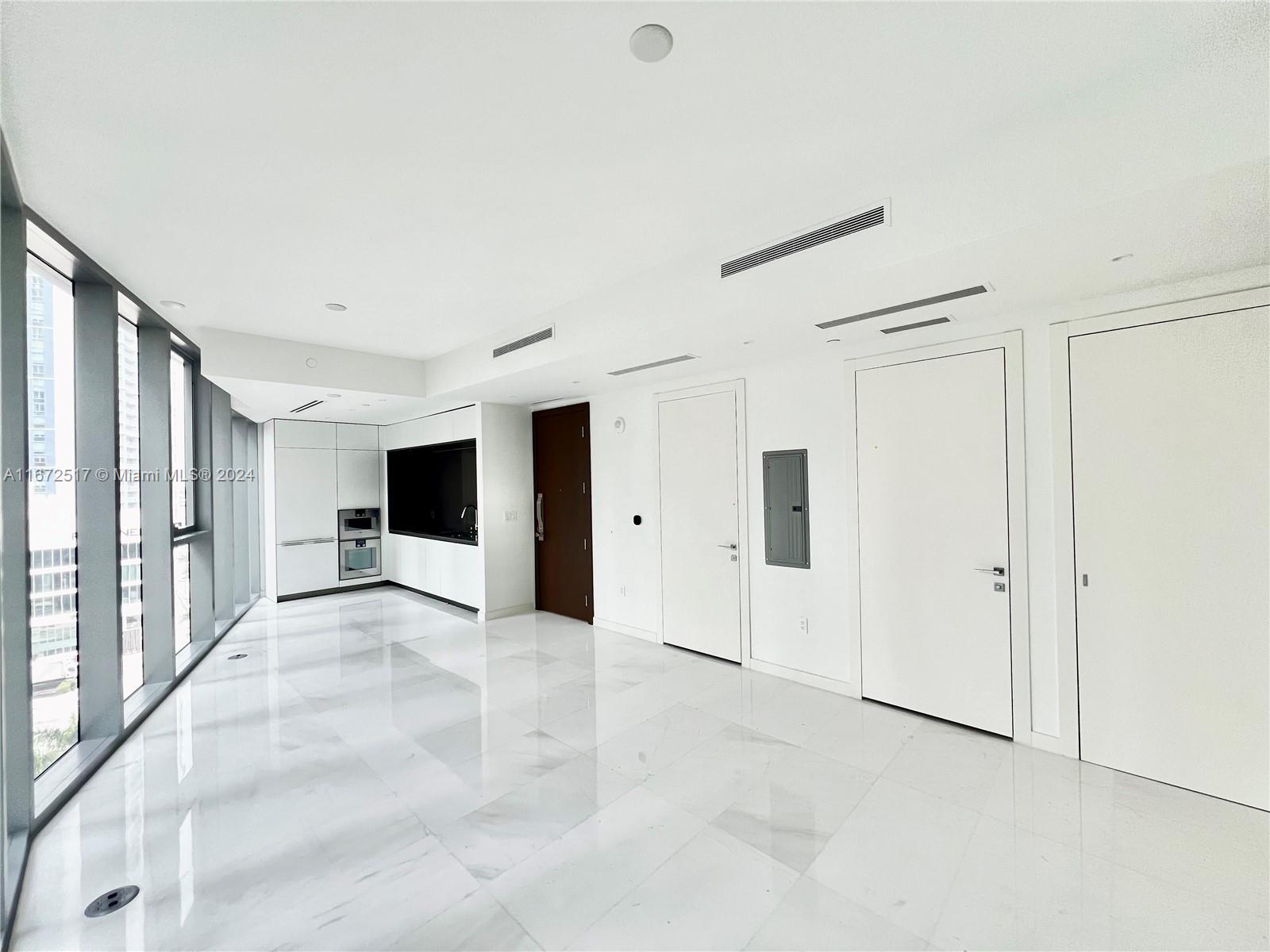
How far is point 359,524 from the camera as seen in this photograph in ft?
25.7

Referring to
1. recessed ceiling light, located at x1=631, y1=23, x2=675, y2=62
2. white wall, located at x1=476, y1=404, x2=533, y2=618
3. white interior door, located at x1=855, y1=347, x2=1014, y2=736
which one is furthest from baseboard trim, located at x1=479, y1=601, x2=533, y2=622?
recessed ceiling light, located at x1=631, y1=23, x2=675, y2=62

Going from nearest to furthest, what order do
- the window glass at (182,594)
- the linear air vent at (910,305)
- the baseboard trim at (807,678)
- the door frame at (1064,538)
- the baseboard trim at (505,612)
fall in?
the linear air vent at (910,305)
the door frame at (1064,538)
the baseboard trim at (807,678)
the window glass at (182,594)
the baseboard trim at (505,612)

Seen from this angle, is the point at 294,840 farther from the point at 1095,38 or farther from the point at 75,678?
the point at 1095,38

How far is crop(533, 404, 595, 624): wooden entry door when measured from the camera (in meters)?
5.92

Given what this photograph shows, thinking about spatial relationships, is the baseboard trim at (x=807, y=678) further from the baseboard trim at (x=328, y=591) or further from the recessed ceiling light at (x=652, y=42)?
the baseboard trim at (x=328, y=591)

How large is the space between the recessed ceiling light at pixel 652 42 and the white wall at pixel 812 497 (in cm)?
244

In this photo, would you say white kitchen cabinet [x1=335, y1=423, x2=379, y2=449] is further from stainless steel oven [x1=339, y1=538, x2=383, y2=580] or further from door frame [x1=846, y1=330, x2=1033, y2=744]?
door frame [x1=846, y1=330, x2=1033, y2=744]

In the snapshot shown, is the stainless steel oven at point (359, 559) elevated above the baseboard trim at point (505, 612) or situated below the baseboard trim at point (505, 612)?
above

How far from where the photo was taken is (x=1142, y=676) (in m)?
2.73

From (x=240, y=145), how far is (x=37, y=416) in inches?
66.7

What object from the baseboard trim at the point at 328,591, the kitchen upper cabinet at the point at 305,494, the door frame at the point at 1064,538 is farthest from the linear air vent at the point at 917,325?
the baseboard trim at the point at 328,591

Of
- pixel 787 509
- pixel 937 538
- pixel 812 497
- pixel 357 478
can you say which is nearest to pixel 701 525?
pixel 787 509

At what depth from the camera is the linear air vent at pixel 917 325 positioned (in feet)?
10.2

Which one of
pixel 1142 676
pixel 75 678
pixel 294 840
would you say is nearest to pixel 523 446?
pixel 75 678
